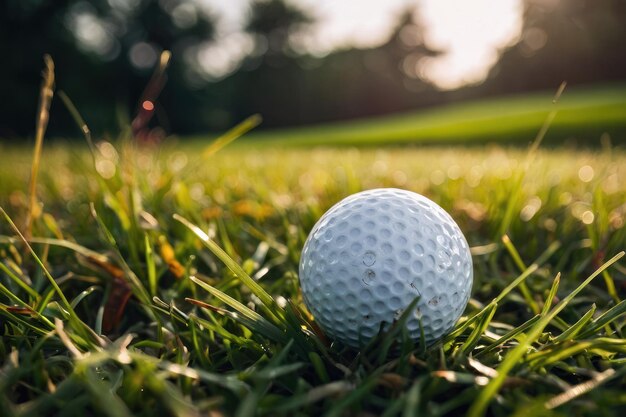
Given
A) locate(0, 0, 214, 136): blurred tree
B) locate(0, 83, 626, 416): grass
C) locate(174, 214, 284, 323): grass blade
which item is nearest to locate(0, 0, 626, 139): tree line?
locate(0, 0, 214, 136): blurred tree

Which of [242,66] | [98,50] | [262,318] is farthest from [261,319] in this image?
[242,66]

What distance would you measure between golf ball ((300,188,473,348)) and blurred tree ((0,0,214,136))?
1713 centimetres

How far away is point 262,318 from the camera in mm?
1072

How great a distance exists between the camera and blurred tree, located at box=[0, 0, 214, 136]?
1988cm

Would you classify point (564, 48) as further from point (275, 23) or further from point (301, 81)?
point (275, 23)

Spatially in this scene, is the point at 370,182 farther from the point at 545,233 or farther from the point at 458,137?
the point at 458,137

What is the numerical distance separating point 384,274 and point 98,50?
26.7 m

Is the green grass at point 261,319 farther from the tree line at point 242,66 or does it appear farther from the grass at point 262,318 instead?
the tree line at point 242,66

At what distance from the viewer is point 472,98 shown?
3769 centimetres

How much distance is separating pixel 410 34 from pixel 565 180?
44675 millimetres

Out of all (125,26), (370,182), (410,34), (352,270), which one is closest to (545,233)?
(370,182)

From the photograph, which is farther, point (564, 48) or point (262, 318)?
point (564, 48)

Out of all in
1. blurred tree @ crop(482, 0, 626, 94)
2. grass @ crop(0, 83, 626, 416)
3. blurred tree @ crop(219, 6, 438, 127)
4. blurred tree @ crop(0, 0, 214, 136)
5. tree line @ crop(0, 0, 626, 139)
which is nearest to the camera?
grass @ crop(0, 83, 626, 416)

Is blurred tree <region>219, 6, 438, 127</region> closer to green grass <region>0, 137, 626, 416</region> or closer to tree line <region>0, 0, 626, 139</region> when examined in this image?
tree line <region>0, 0, 626, 139</region>
